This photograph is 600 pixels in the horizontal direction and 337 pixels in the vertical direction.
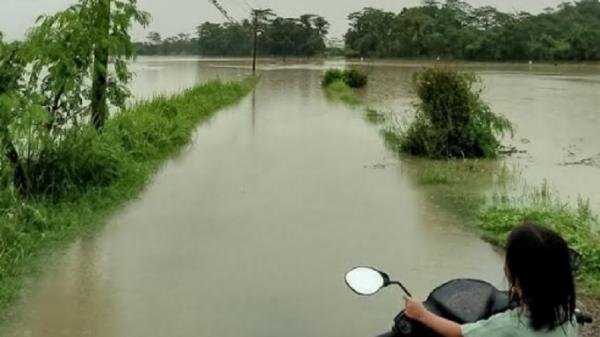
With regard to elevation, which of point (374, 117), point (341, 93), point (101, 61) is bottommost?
point (341, 93)

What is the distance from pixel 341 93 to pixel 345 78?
21.7 feet

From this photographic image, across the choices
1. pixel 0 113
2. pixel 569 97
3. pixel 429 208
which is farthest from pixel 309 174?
pixel 569 97

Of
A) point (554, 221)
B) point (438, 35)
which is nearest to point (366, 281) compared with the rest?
point (554, 221)

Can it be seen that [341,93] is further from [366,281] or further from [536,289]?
[536,289]

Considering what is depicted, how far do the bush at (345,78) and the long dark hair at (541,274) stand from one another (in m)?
32.3

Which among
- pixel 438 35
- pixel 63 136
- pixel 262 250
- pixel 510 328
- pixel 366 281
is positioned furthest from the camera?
pixel 438 35

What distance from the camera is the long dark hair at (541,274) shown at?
6.84 ft

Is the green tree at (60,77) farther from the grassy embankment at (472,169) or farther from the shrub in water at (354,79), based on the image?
the shrub in water at (354,79)

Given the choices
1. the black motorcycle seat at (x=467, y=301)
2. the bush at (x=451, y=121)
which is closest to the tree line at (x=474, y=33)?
the bush at (x=451, y=121)

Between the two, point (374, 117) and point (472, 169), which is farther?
point (374, 117)

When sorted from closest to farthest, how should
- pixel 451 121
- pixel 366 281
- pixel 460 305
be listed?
pixel 366 281
pixel 460 305
pixel 451 121

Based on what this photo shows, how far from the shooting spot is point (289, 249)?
6211mm

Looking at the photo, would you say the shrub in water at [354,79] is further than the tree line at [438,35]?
No

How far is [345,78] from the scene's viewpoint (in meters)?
35.1
